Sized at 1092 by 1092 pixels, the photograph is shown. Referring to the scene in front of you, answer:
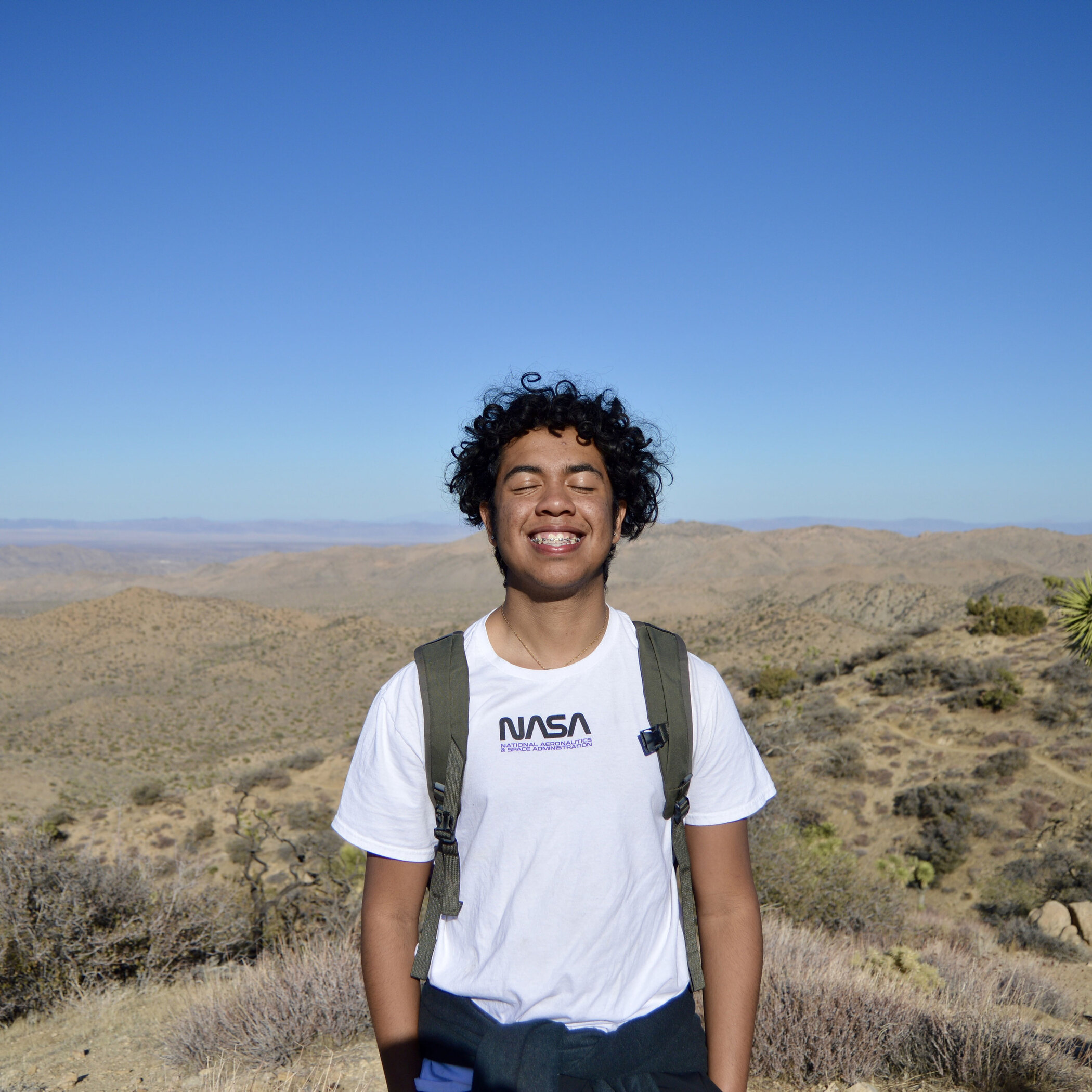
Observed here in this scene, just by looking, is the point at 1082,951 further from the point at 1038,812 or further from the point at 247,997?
the point at 247,997

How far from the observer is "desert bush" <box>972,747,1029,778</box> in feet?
44.9

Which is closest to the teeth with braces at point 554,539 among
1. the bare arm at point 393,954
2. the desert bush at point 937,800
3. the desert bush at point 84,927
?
the bare arm at point 393,954

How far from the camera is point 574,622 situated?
1.85 meters

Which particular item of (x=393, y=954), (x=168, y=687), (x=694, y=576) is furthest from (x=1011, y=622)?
(x=694, y=576)

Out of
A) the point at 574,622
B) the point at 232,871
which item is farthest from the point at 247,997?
the point at 232,871

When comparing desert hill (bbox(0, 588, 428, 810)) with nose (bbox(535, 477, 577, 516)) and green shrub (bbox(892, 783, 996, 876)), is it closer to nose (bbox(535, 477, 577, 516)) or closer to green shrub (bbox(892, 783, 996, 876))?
green shrub (bbox(892, 783, 996, 876))

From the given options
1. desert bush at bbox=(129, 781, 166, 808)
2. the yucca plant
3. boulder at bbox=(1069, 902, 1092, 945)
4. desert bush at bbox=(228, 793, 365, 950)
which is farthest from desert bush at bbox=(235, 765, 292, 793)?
the yucca plant

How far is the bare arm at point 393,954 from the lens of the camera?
1.71 meters

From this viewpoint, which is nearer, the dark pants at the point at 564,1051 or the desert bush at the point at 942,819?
the dark pants at the point at 564,1051

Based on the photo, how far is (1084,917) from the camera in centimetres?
905

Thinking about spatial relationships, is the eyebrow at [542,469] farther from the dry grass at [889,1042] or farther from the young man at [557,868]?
the dry grass at [889,1042]

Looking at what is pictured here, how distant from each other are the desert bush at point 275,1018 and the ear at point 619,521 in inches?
139

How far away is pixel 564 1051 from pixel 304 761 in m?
19.5

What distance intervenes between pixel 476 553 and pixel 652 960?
11621cm
